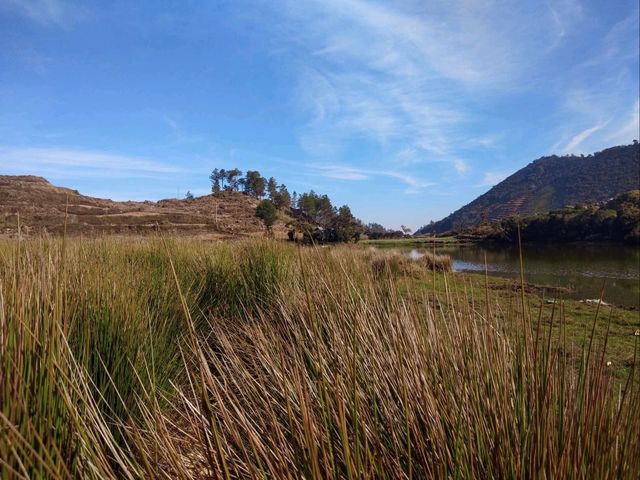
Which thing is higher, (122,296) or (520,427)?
(122,296)

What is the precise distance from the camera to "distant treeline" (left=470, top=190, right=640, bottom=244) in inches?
1527

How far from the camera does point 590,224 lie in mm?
42312

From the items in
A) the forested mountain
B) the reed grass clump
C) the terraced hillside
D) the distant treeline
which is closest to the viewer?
the reed grass clump

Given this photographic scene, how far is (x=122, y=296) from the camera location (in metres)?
2.43

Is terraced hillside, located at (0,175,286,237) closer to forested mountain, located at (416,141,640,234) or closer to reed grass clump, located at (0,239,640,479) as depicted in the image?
reed grass clump, located at (0,239,640,479)

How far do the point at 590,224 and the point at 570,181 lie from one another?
84.0 metres

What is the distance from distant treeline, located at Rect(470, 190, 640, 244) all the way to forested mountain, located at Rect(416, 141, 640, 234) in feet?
114

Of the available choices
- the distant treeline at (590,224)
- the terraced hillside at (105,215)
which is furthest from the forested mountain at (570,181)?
the terraced hillside at (105,215)

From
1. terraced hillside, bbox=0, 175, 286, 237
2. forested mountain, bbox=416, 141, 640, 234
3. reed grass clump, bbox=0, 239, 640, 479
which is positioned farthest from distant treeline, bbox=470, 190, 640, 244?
reed grass clump, bbox=0, 239, 640, 479

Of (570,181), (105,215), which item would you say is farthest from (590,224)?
(570,181)

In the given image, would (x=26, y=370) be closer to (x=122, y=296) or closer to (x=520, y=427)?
(x=122, y=296)

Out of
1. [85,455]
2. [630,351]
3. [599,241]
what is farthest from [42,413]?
[599,241]

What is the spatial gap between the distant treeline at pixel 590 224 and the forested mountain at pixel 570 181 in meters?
34.7

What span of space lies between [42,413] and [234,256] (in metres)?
4.83
